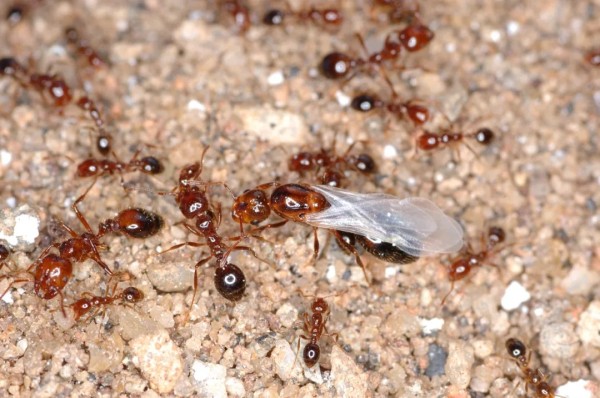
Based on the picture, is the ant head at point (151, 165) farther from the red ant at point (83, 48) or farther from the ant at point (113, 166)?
the red ant at point (83, 48)

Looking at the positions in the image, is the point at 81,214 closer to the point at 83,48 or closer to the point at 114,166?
the point at 114,166

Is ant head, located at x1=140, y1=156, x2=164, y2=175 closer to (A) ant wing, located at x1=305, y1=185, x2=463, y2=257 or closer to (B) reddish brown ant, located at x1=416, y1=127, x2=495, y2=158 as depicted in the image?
(A) ant wing, located at x1=305, y1=185, x2=463, y2=257

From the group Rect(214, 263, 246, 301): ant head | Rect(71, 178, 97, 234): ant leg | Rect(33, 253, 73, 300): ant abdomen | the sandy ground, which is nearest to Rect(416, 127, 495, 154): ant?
the sandy ground

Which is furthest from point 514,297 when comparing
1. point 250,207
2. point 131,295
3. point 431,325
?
point 131,295

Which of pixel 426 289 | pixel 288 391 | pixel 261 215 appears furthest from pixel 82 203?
pixel 426 289

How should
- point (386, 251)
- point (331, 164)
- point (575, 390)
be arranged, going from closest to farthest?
1. point (386, 251)
2. point (575, 390)
3. point (331, 164)

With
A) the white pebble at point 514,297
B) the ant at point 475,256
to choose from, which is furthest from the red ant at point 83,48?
the white pebble at point 514,297
